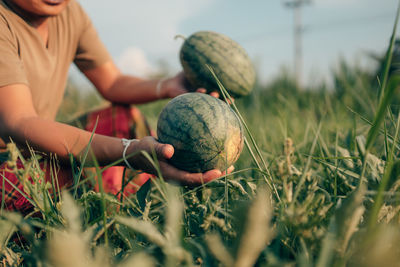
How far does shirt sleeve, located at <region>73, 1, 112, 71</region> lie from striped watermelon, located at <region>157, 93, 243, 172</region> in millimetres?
1571

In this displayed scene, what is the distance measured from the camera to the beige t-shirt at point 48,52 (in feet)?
5.68

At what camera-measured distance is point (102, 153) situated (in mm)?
1479

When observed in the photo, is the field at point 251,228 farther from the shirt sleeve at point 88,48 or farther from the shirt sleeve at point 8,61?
the shirt sleeve at point 88,48

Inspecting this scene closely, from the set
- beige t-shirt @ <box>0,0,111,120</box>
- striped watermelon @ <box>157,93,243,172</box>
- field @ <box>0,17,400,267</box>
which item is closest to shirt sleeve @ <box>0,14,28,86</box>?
beige t-shirt @ <box>0,0,111,120</box>

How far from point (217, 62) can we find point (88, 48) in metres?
1.30

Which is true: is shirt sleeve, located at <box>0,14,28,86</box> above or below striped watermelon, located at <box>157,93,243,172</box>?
above

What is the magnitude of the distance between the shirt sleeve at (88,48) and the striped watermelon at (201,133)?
5.15 feet

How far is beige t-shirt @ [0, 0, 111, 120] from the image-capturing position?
1.73 metres

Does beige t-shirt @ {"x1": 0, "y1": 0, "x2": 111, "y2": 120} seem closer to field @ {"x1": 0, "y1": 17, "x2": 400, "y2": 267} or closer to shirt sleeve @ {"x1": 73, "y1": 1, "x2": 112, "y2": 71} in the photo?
shirt sleeve @ {"x1": 73, "y1": 1, "x2": 112, "y2": 71}

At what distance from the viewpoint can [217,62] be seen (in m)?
1.90

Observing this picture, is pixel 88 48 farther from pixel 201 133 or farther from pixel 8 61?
pixel 201 133

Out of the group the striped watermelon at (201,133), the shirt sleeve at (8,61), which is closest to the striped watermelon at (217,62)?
the striped watermelon at (201,133)

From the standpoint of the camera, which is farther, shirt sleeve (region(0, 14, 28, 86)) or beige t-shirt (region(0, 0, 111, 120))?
beige t-shirt (region(0, 0, 111, 120))

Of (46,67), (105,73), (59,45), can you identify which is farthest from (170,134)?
(105,73)
